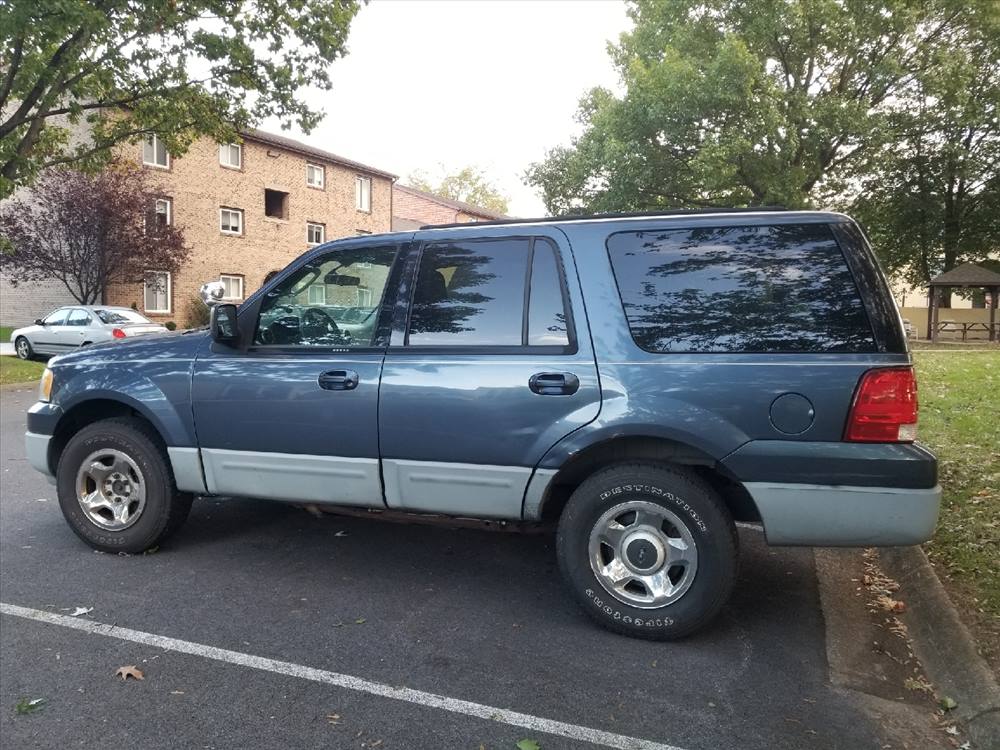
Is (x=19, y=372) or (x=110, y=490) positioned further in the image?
(x=19, y=372)

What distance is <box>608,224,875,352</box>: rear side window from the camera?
3.32 metres

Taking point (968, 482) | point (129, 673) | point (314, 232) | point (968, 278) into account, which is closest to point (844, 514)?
point (129, 673)

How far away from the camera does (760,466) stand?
335 cm

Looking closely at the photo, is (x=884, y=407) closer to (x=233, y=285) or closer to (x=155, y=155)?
(x=155, y=155)

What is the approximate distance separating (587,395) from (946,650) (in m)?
1.97

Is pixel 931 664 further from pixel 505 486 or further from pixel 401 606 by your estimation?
pixel 401 606

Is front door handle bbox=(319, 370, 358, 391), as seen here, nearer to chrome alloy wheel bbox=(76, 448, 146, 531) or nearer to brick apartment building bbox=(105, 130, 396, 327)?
chrome alloy wheel bbox=(76, 448, 146, 531)

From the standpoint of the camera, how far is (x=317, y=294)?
4.29m

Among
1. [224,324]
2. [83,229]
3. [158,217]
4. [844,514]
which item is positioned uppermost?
[158,217]

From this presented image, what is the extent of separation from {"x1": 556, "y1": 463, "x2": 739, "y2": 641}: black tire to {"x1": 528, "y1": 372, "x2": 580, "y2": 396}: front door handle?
437 millimetres

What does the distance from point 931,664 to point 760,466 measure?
1.16 m

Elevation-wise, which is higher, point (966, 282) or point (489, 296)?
point (966, 282)

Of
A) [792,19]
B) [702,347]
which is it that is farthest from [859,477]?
[792,19]

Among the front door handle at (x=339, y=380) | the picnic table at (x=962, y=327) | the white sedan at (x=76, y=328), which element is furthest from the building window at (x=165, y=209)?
the picnic table at (x=962, y=327)
